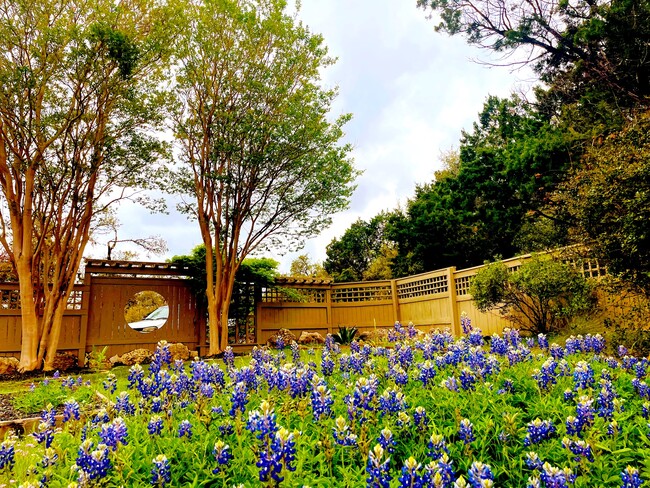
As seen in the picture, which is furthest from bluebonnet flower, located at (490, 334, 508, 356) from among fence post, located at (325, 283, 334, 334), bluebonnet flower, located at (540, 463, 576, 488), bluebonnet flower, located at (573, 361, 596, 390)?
fence post, located at (325, 283, 334, 334)

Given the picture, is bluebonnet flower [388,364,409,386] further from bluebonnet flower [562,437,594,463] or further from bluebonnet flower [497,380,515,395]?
bluebonnet flower [562,437,594,463]

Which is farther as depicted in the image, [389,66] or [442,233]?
[442,233]

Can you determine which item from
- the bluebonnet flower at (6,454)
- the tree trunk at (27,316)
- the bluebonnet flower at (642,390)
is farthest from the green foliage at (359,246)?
the bluebonnet flower at (6,454)

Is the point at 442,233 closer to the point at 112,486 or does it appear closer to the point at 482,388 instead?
the point at 482,388

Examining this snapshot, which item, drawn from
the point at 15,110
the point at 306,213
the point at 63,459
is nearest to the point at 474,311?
the point at 306,213

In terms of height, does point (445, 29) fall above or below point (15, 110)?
above

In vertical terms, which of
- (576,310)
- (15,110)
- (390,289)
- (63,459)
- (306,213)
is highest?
(15,110)

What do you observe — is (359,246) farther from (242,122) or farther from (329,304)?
(242,122)

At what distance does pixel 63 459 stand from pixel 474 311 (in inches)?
388

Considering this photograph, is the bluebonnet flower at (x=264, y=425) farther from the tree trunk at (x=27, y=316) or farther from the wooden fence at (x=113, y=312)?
the wooden fence at (x=113, y=312)

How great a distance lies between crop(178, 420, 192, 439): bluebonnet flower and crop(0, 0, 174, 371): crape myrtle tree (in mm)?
7326

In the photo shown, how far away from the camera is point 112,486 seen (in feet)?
5.99

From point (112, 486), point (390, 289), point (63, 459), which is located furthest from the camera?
point (390, 289)

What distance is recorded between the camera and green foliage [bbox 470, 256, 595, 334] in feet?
25.0
